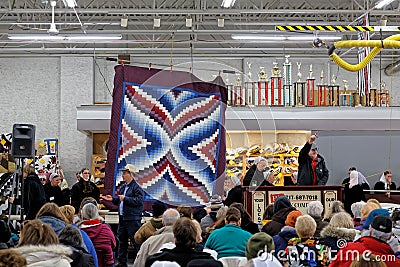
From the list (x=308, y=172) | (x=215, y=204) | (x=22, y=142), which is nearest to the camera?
(x=215, y=204)

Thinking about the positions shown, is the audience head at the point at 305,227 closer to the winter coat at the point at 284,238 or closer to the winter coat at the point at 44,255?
the winter coat at the point at 284,238

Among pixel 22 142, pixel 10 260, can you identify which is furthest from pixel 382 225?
pixel 22 142

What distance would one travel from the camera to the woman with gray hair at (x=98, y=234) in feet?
22.3

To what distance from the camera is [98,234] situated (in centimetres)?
681

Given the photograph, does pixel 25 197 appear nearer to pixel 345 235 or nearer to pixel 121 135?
pixel 121 135

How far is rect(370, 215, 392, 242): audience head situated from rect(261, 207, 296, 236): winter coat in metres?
2.23

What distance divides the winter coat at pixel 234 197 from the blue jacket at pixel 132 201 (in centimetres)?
123

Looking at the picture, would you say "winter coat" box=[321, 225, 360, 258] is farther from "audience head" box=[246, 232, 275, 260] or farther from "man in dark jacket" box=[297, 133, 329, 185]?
"man in dark jacket" box=[297, 133, 329, 185]

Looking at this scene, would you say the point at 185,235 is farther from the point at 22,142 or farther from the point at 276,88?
the point at 276,88

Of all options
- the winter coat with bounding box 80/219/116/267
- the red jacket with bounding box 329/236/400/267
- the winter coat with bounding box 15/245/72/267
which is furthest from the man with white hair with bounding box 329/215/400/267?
the winter coat with bounding box 80/219/116/267

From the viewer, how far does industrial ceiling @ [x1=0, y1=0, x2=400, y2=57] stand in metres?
16.7

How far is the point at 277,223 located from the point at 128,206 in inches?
119

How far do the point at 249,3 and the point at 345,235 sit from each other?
42.6 ft

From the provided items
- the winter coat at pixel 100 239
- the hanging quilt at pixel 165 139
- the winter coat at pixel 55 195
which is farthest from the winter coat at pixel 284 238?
the winter coat at pixel 55 195
